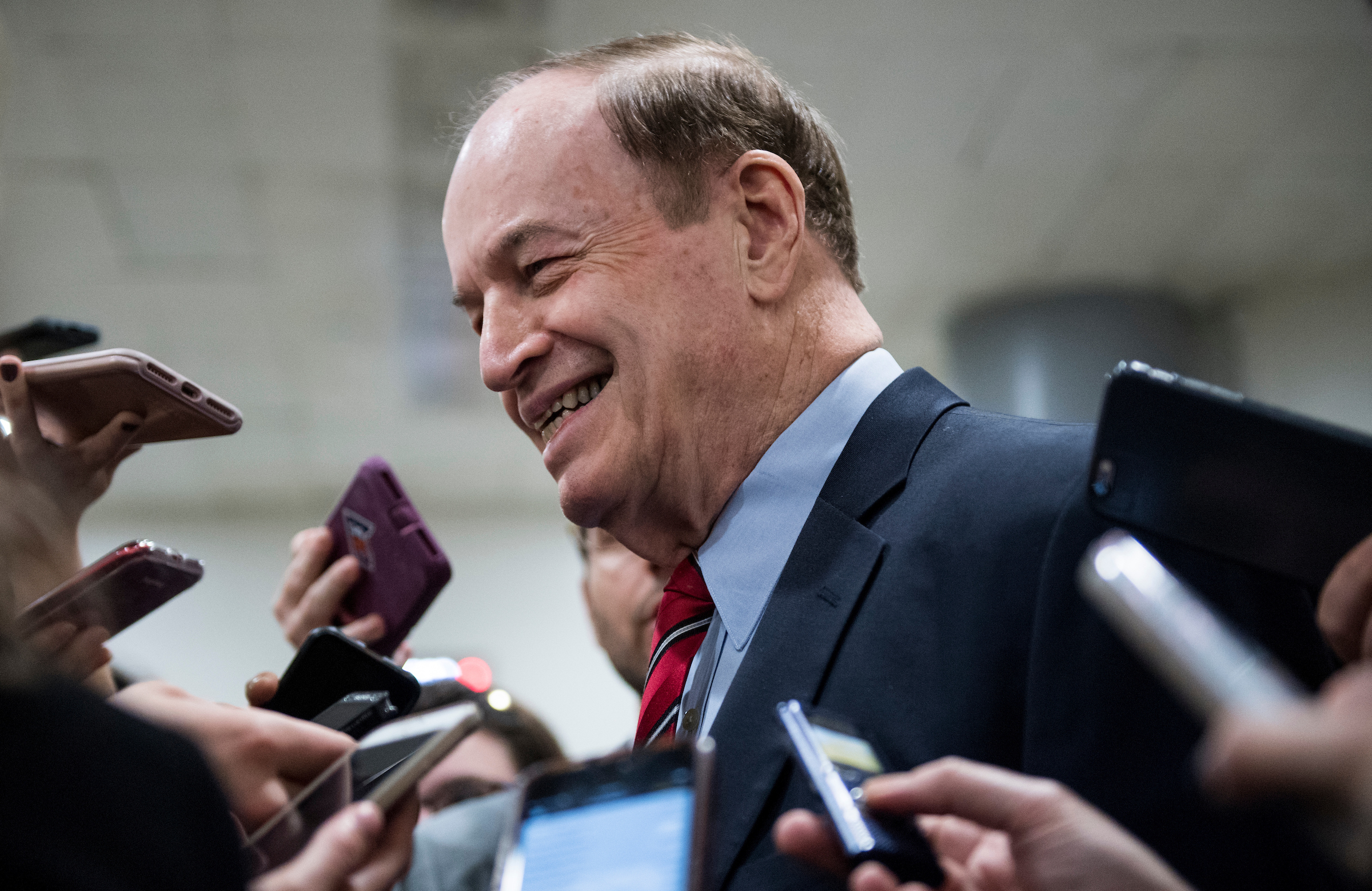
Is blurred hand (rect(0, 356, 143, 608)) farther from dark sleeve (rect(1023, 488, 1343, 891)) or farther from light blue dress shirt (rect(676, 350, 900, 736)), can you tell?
dark sleeve (rect(1023, 488, 1343, 891))

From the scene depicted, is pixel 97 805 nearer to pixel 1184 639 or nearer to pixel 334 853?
pixel 334 853

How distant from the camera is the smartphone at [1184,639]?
358mm

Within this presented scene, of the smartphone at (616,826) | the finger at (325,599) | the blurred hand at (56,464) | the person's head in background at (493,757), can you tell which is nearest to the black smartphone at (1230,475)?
the smartphone at (616,826)

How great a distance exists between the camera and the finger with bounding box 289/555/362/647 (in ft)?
4.69

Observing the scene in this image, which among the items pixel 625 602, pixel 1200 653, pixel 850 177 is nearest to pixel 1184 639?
pixel 1200 653

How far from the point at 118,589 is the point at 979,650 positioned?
0.81 meters

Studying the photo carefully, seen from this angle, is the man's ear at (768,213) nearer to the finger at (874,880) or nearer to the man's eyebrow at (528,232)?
the man's eyebrow at (528,232)

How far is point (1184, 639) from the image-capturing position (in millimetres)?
384

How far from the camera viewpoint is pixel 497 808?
146 cm

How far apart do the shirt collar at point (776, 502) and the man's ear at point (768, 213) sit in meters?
0.16

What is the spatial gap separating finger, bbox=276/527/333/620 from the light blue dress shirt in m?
0.62

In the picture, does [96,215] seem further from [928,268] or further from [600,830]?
[600,830]

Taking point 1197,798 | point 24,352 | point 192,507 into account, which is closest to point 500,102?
point 24,352

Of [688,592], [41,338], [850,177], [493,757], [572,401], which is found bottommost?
[493,757]
